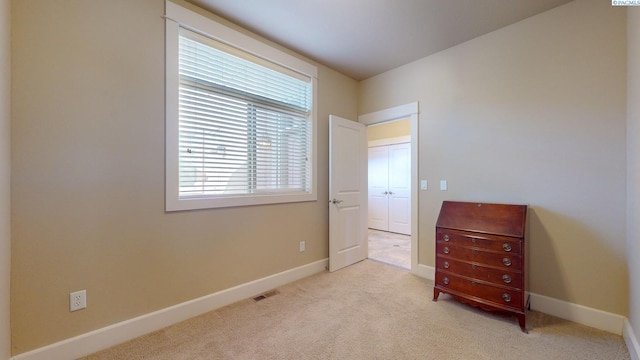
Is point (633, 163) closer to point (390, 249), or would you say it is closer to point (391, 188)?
point (390, 249)

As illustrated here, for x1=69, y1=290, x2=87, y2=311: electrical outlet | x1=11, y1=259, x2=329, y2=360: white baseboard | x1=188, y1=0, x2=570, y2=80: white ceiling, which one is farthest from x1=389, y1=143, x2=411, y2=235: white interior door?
x1=69, y1=290, x2=87, y2=311: electrical outlet

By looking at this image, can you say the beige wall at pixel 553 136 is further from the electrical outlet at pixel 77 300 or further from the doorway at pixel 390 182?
the electrical outlet at pixel 77 300

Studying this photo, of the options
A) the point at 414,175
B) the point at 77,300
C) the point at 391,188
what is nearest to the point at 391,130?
the point at 391,188

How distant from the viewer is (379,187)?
6023mm

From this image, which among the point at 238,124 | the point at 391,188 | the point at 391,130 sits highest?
the point at 391,130

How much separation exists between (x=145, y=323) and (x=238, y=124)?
1839 millimetres

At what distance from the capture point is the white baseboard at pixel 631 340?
158 cm

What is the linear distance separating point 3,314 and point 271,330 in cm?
155

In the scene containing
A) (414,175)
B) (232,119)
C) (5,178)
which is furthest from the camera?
(414,175)

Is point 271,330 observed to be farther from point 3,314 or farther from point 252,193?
point 3,314

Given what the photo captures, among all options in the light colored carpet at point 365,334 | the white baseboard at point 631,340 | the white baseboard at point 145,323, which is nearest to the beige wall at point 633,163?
the white baseboard at point 631,340

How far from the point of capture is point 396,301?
96.6 inches

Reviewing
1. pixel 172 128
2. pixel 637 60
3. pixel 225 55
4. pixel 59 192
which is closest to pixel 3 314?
pixel 59 192

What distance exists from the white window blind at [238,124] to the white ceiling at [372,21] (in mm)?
353
